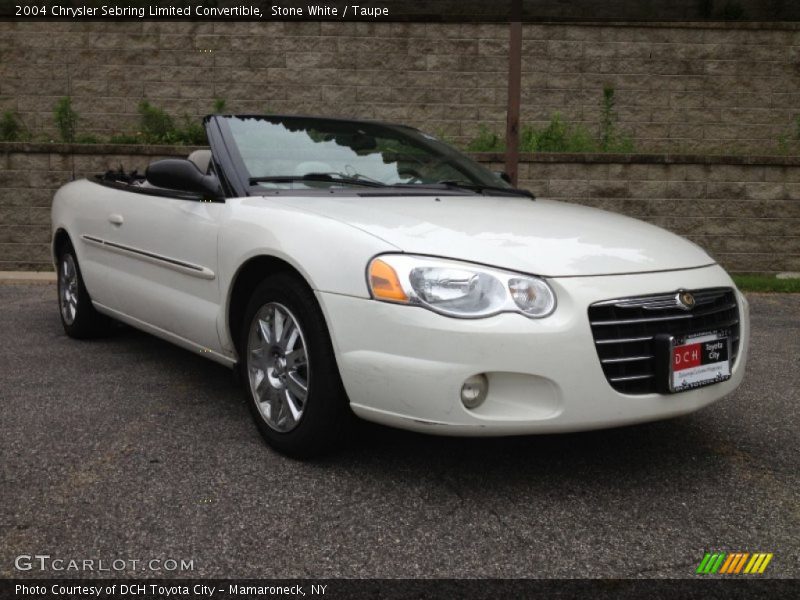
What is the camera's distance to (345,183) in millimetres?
3883

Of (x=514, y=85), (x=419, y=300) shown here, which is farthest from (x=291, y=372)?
→ (x=514, y=85)

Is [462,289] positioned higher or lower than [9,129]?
lower

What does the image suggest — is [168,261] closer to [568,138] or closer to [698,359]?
[698,359]

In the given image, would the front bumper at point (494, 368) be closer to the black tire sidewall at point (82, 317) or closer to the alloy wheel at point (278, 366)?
the alloy wheel at point (278, 366)

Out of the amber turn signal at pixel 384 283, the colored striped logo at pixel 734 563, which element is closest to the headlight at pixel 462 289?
the amber turn signal at pixel 384 283

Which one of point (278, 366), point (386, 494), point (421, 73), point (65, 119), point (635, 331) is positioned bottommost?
point (386, 494)

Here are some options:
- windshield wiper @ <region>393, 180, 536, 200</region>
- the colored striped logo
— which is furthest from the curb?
the colored striped logo

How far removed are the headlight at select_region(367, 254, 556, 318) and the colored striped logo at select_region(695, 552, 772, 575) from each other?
2.93 ft

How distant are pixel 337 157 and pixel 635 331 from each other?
184cm

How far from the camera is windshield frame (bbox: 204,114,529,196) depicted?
12.3ft

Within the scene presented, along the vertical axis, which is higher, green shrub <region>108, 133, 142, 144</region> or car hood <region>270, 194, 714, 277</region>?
green shrub <region>108, 133, 142, 144</region>

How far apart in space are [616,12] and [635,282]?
10159mm

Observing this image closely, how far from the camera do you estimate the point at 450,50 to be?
1027 cm

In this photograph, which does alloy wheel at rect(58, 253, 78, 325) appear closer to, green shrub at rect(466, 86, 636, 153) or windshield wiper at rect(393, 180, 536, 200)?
windshield wiper at rect(393, 180, 536, 200)
